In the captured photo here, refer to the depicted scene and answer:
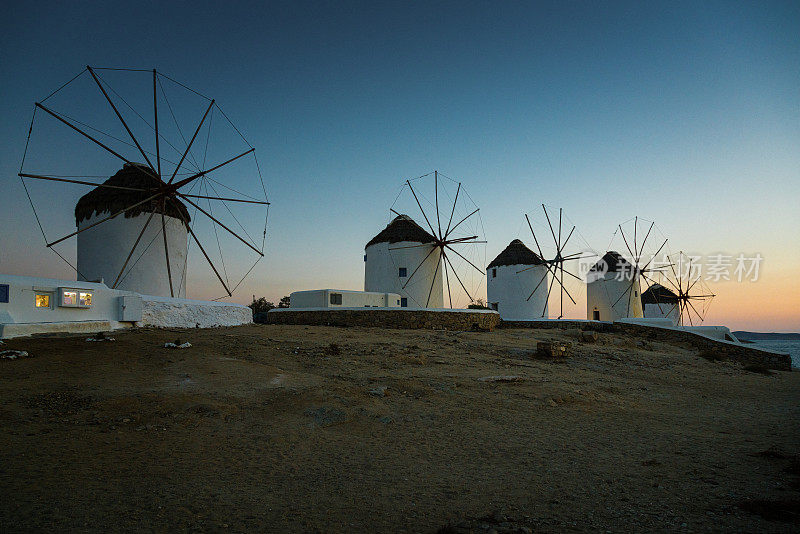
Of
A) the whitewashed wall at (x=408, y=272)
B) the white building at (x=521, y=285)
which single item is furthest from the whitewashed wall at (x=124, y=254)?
the white building at (x=521, y=285)

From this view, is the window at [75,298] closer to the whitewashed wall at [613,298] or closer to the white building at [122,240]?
the white building at [122,240]

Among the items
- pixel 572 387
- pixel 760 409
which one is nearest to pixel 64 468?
pixel 572 387

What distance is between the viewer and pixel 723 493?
4.70 meters

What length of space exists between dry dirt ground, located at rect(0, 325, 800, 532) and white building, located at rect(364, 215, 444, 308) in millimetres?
18767

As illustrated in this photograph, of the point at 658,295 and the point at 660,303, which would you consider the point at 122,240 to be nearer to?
the point at 660,303

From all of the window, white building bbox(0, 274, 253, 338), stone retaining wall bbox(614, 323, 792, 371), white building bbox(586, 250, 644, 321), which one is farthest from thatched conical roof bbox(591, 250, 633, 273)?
the window

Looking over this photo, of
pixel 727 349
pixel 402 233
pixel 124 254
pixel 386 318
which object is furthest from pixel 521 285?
pixel 124 254

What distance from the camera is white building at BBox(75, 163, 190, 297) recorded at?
18.5m

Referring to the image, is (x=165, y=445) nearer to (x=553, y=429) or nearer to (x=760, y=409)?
(x=553, y=429)

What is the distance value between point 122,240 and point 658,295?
167ft

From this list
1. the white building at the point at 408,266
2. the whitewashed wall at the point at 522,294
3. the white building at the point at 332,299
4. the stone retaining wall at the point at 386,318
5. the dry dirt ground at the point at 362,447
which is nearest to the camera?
the dry dirt ground at the point at 362,447

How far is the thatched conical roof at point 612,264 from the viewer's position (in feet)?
128

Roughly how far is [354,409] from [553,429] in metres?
3.30

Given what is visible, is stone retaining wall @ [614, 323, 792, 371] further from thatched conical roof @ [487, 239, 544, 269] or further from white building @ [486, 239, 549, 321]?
thatched conical roof @ [487, 239, 544, 269]
